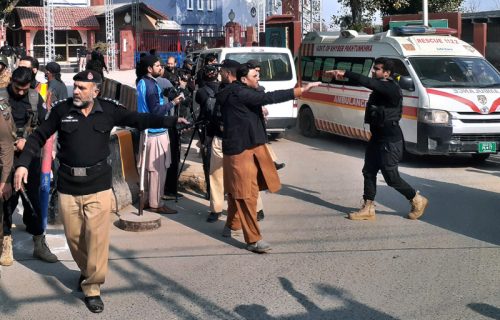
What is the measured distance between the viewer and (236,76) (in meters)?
6.88

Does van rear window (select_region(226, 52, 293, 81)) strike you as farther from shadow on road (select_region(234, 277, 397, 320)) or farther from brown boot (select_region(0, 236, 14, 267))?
shadow on road (select_region(234, 277, 397, 320))

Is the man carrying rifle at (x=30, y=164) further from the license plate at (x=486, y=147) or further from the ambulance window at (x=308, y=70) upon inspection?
the ambulance window at (x=308, y=70)

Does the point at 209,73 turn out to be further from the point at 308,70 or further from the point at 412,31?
the point at 308,70

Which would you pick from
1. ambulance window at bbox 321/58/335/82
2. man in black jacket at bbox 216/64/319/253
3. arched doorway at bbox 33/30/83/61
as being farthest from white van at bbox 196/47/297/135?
arched doorway at bbox 33/30/83/61

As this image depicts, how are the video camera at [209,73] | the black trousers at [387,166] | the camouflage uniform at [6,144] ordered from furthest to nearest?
the video camera at [209,73] → the black trousers at [387,166] → the camouflage uniform at [6,144]

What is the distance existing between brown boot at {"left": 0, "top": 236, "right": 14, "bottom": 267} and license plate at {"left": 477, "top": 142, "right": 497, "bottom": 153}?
749 centimetres

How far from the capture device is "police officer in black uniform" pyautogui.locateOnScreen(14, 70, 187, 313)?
5.16 metres

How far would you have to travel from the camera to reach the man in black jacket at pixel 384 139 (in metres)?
7.67

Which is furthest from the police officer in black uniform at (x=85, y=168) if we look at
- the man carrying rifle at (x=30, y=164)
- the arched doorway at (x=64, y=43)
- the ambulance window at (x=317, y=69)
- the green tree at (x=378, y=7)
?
the arched doorway at (x=64, y=43)

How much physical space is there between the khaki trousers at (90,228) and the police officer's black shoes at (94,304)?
0.04 metres

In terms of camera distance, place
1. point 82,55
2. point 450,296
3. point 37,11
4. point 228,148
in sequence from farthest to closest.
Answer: point 37,11, point 82,55, point 228,148, point 450,296

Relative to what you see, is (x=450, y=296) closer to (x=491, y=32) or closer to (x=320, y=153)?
(x=320, y=153)

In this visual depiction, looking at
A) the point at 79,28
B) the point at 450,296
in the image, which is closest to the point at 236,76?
the point at 450,296

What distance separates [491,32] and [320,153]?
66.7 ft
